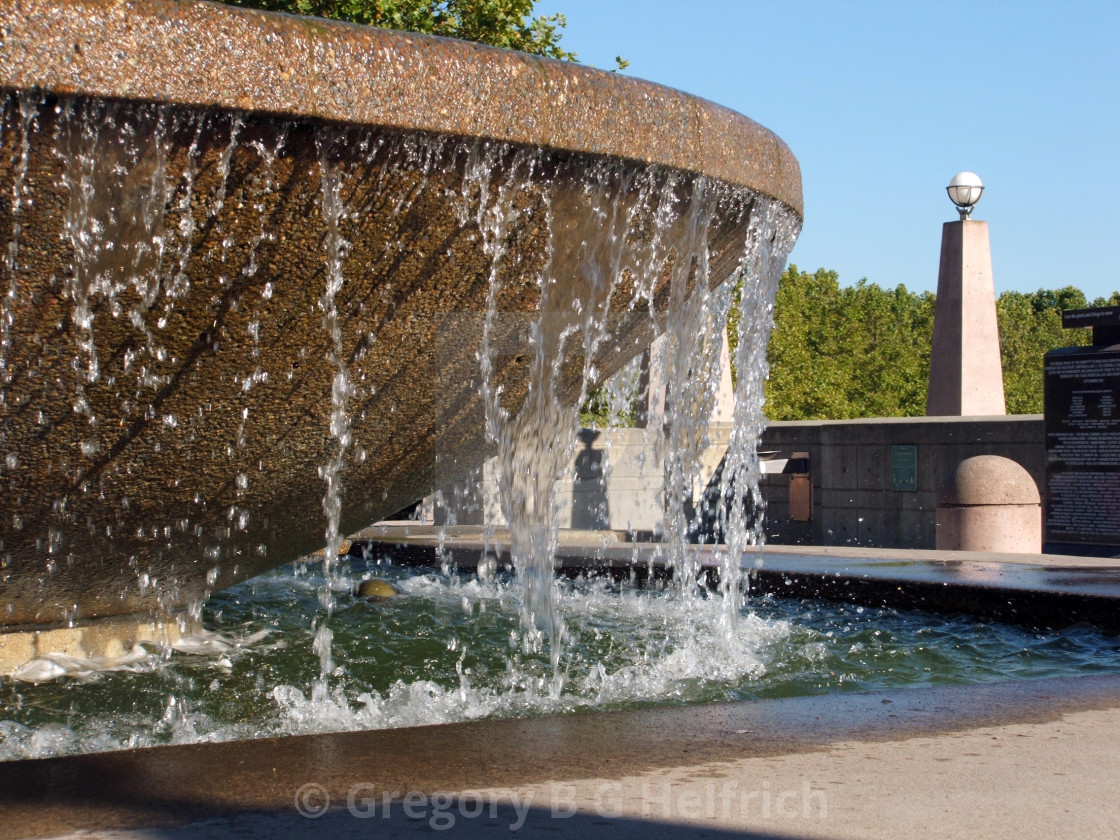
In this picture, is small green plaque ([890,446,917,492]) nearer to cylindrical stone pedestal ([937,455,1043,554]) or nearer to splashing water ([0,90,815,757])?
cylindrical stone pedestal ([937,455,1043,554])

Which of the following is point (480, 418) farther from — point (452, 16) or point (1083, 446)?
point (452, 16)

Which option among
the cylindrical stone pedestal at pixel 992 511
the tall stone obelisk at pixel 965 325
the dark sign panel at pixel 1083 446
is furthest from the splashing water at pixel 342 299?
the tall stone obelisk at pixel 965 325

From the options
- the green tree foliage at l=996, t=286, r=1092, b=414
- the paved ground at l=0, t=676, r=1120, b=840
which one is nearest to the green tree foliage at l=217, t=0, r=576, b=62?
the paved ground at l=0, t=676, r=1120, b=840

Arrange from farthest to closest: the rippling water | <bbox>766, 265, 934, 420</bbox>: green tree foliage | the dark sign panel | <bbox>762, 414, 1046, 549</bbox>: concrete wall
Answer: <bbox>766, 265, 934, 420</bbox>: green tree foliage, <bbox>762, 414, 1046, 549</bbox>: concrete wall, the dark sign panel, the rippling water

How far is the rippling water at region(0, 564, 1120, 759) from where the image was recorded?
343 centimetres

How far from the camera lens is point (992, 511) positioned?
33.6 feet

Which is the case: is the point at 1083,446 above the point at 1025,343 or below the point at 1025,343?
below

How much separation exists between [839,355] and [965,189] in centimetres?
3076

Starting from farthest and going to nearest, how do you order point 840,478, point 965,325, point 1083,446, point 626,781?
point 965,325, point 840,478, point 1083,446, point 626,781

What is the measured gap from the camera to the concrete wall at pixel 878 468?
525 inches

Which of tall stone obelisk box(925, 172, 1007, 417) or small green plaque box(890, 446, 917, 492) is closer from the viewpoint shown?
small green plaque box(890, 446, 917, 492)

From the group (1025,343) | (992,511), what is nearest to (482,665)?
(992,511)

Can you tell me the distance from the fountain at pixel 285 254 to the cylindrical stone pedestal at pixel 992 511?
679 cm

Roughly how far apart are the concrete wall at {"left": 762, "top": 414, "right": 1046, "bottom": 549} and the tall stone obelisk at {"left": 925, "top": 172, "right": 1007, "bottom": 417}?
6.44ft
